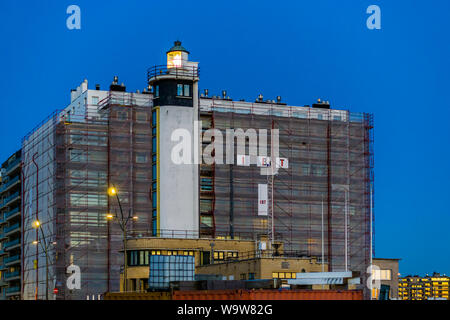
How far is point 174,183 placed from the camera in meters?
117

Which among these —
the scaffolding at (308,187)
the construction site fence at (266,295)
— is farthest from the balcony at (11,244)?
the construction site fence at (266,295)

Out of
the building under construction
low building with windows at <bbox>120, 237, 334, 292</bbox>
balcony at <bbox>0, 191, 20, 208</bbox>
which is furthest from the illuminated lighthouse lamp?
balcony at <bbox>0, 191, 20, 208</bbox>

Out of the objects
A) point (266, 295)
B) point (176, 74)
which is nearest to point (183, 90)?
point (176, 74)

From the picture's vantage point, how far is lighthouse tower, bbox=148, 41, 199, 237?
116 meters

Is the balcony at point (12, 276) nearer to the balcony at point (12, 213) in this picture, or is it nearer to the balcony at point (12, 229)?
the balcony at point (12, 229)

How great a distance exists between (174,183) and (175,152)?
13.8ft

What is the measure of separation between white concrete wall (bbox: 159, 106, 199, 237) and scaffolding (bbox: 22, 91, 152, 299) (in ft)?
10.5

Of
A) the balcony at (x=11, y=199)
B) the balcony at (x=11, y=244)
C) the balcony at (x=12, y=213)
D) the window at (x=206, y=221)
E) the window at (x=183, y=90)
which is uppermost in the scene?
the window at (x=183, y=90)

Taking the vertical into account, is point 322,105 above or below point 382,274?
above

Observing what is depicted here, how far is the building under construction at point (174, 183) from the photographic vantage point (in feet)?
381

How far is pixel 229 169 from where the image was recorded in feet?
403

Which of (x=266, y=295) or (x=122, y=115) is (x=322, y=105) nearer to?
(x=122, y=115)
